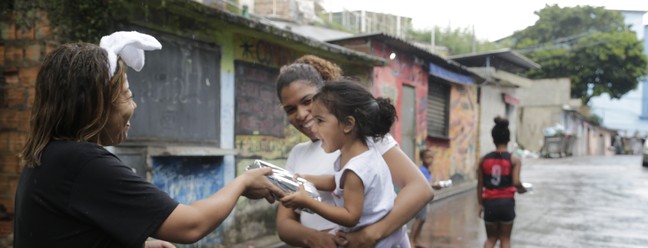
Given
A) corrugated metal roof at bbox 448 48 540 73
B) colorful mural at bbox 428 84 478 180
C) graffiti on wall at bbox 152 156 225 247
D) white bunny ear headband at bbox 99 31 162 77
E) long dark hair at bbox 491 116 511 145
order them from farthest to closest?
corrugated metal roof at bbox 448 48 540 73
colorful mural at bbox 428 84 478 180
graffiti on wall at bbox 152 156 225 247
long dark hair at bbox 491 116 511 145
white bunny ear headband at bbox 99 31 162 77

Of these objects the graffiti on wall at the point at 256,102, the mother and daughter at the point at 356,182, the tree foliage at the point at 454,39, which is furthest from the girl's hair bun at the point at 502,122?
the tree foliage at the point at 454,39

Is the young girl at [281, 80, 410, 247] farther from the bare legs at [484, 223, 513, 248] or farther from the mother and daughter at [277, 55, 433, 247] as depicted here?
the bare legs at [484, 223, 513, 248]

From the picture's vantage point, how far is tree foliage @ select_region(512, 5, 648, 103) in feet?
110

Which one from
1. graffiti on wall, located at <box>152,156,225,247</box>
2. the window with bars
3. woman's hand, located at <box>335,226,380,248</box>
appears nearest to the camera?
woman's hand, located at <box>335,226,380,248</box>

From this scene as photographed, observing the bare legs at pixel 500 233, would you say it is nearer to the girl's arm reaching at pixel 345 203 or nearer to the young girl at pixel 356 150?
the young girl at pixel 356 150

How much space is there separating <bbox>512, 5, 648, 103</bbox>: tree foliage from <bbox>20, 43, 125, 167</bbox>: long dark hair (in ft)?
109

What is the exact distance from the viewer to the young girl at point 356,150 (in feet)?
6.18

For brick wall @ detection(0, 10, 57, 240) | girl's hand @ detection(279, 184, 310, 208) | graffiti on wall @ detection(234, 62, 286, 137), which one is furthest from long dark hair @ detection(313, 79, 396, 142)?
graffiti on wall @ detection(234, 62, 286, 137)

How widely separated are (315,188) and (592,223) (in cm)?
840

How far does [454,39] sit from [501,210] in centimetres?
2873

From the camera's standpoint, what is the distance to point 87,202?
56.4 inches

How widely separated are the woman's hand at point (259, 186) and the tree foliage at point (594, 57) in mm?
32717

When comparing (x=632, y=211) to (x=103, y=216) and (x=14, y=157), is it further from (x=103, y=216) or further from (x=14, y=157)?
(x=103, y=216)

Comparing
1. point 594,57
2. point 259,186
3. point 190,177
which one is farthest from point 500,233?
point 594,57
